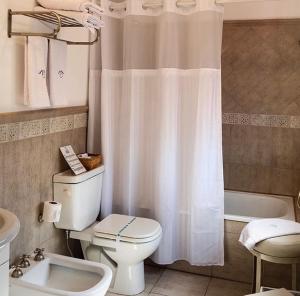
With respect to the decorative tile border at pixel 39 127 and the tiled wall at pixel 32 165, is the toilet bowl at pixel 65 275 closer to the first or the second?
the tiled wall at pixel 32 165

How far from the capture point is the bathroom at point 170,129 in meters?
2.13

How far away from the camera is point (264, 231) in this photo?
2129mm

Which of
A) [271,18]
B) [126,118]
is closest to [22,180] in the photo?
[126,118]

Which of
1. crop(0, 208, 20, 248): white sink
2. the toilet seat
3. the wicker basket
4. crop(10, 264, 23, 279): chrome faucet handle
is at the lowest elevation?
crop(10, 264, 23, 279): chrome faucet handle

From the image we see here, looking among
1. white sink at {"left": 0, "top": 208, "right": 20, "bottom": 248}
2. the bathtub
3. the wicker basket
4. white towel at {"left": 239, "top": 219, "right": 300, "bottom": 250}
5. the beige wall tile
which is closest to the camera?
white sink at {"left": 0, "top": 208, "right": 20, "bottom": 248}

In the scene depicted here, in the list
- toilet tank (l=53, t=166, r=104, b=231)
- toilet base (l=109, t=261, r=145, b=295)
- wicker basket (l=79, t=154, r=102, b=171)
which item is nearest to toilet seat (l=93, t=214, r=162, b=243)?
toilet tank (l=53, t=166, r=104, b=231)

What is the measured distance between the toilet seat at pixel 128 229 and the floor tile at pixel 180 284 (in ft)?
1.65

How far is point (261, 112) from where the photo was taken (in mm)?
3434

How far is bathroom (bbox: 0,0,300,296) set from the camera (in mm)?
2135

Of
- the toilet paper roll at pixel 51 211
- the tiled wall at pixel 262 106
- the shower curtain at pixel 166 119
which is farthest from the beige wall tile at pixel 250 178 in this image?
the toilet paper roll at pixel 51 211

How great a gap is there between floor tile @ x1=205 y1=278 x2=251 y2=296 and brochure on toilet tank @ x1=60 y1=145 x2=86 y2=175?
4.28ft

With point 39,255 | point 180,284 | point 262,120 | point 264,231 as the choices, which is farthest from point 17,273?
point 262,120

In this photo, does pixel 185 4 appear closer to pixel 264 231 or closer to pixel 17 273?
pixel 264 231

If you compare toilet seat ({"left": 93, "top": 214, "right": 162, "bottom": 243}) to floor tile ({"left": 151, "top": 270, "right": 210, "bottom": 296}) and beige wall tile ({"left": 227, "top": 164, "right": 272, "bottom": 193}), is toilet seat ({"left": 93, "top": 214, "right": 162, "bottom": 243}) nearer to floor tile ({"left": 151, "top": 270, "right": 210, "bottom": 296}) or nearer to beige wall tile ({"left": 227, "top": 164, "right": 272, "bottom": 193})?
floor tile ({"left": 151, "top": 270, "right": 210, "bottom": 296})
